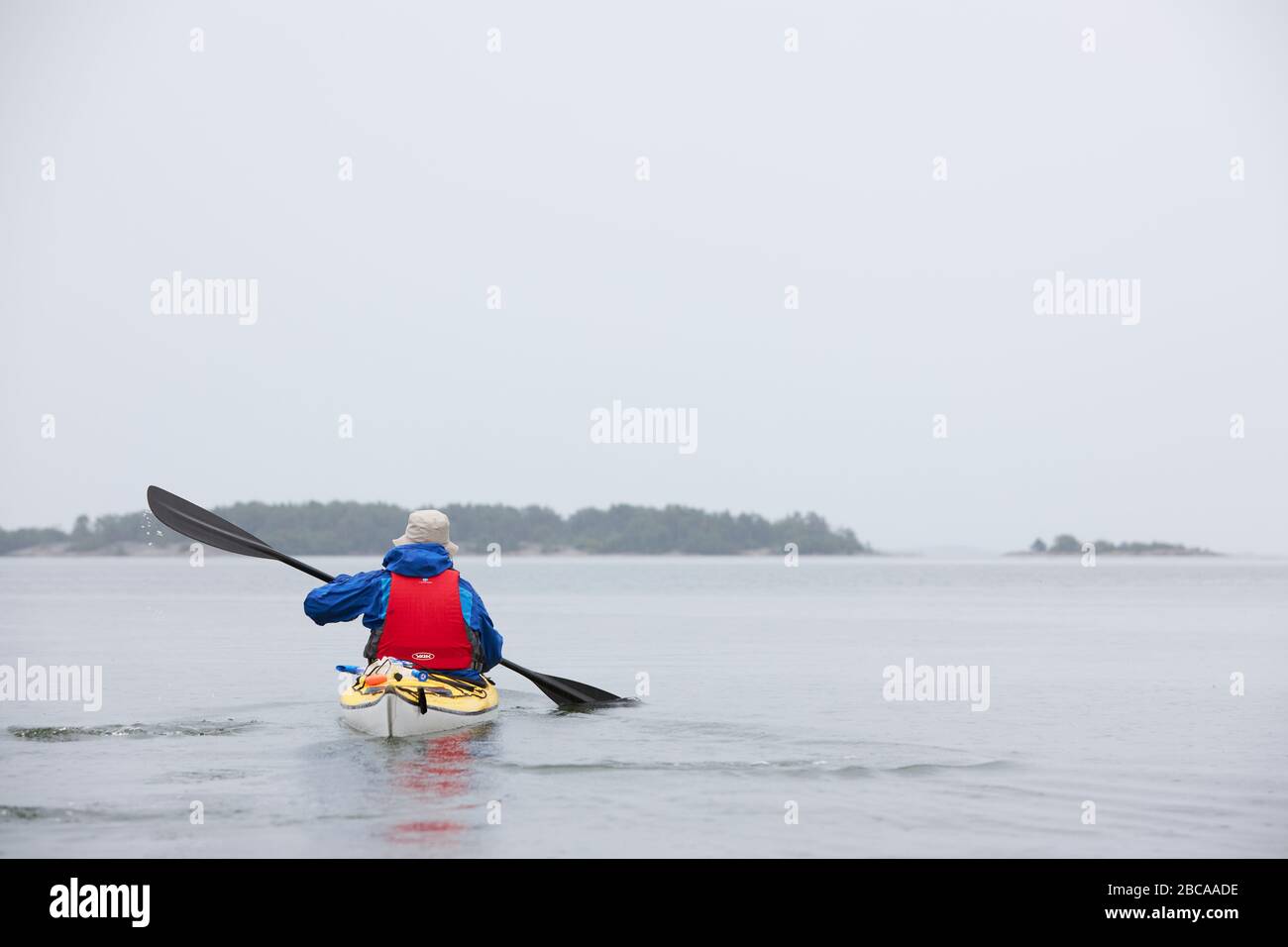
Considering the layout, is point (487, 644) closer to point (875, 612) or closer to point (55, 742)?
point (55, 742)

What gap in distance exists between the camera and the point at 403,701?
12086mm

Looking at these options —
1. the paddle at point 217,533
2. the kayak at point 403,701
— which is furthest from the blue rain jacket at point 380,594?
the paddle at point 217,533

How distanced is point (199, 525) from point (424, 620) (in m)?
4.03

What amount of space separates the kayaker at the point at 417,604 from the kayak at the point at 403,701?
0.62 feet

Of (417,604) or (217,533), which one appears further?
(217,533)

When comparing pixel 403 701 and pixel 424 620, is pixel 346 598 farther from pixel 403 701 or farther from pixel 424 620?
pixel 403 701

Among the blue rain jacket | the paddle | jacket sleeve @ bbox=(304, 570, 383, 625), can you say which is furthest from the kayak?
the paddle

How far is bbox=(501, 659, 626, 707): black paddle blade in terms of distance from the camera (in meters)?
15.8

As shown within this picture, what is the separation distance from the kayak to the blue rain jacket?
13.2 inches

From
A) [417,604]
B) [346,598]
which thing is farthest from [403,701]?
[346,598]

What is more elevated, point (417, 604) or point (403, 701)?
point (417, 604)

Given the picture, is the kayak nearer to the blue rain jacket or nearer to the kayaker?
the kayaker
